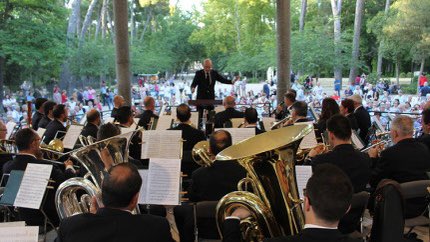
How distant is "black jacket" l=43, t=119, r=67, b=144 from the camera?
7012mm

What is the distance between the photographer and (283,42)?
37.9 ft

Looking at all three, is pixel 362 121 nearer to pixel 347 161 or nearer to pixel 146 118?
pixel 146 118

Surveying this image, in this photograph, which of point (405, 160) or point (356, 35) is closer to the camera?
point (405, 160)

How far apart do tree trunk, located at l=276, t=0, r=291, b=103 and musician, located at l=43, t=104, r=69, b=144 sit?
6.13m

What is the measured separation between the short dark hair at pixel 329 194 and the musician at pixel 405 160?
8.60 feet

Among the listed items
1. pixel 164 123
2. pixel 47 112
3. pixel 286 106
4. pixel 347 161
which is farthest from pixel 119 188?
pixel 286 106

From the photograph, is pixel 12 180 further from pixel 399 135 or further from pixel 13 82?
pixel 13 82

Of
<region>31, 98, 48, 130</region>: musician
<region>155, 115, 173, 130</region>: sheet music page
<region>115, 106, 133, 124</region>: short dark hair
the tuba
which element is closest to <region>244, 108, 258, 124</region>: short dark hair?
<region>155, 115, 173, 130</region>: sheet music page

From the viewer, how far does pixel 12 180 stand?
14.1 feet

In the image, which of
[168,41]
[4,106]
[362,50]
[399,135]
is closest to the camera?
[399,135]

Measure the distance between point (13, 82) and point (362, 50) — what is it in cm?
2652

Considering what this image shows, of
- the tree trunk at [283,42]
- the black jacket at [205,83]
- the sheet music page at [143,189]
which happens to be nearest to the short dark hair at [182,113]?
the sheet music page at [143,189]

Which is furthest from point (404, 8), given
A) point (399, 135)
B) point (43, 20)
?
point (399, 135)

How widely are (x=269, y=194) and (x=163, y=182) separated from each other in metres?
1.25
